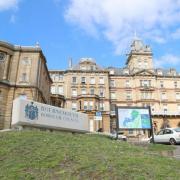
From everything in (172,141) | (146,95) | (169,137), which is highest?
(146,95)

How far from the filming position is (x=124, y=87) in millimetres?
70812

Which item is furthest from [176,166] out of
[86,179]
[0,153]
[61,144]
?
[0,153]

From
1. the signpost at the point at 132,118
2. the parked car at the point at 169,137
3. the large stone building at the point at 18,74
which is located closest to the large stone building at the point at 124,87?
the large stone building at the point at 18,74

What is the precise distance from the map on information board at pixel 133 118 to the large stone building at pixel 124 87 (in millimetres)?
40887

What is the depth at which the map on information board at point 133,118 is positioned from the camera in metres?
23.6

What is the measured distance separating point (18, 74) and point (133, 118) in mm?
22746

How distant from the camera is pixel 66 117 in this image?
967 inches

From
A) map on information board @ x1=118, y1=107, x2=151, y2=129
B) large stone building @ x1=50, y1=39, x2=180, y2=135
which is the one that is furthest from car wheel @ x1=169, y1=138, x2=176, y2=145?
large stone building @ x1=50, y1=39, x2=180, y2=135

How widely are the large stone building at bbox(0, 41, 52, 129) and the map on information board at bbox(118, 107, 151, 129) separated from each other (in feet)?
62.8

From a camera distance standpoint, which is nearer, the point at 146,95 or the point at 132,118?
the point at 132,118

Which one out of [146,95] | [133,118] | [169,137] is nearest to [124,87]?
[146,95]

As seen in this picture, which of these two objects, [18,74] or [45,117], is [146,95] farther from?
[45,117]

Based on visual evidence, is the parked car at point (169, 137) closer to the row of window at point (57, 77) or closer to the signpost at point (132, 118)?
the signpost at point (132, 118)

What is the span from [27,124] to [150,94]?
5353 cm
